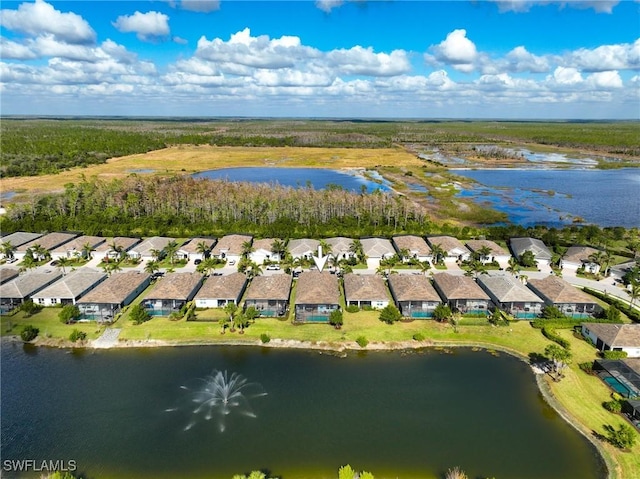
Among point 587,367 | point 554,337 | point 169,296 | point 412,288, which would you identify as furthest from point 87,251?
point 587,367

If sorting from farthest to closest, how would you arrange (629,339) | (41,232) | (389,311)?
(41,232) → (389,311) → (629,339)

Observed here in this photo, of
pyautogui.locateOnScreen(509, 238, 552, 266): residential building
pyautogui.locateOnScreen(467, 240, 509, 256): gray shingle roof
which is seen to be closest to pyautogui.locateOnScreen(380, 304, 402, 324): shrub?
pyautogui.locateOnScreen(467, 240, 509, 256): gray shingle roof

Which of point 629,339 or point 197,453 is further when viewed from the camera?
point 629,339

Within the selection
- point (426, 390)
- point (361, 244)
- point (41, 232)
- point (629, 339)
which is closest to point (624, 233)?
point (629, 339)

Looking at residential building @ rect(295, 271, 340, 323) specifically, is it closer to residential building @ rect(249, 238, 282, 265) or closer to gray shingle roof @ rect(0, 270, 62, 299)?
residential building @ rect(249, 238, 282, 265)

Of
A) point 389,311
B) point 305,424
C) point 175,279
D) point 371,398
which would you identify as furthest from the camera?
point 175,279

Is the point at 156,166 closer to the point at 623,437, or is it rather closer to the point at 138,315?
the point at 138,315

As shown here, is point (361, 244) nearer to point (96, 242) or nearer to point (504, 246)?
point (504, 246)

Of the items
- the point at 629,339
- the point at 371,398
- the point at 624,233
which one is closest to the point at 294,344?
the point at 371,398
